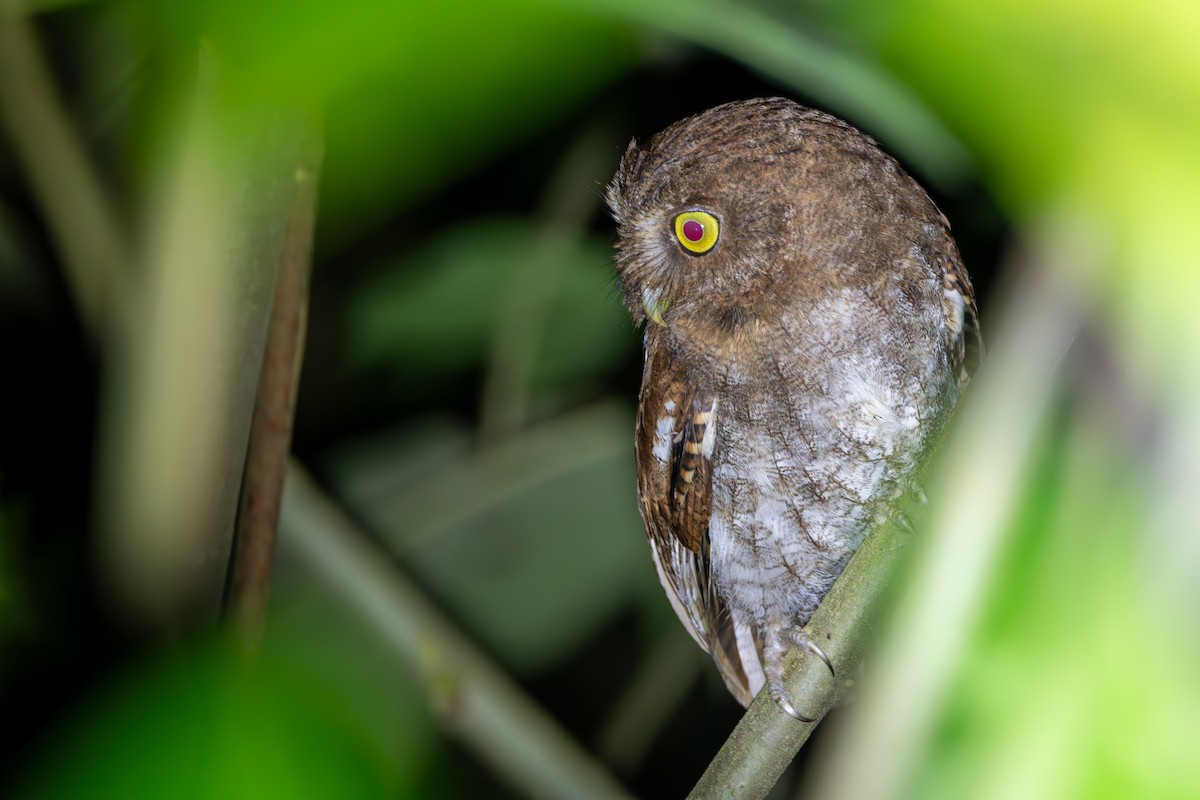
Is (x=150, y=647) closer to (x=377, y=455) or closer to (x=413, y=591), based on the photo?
(x=413, y=591)

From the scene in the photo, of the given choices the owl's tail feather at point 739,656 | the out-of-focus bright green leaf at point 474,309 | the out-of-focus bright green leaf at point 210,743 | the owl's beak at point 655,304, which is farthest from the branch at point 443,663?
the out-of-focus bright green leaf at point 210,743

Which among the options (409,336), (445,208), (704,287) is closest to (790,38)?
(704,287)

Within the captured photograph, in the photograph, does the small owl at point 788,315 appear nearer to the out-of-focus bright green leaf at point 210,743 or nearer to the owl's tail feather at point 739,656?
the owl's tail feather at point 739,656

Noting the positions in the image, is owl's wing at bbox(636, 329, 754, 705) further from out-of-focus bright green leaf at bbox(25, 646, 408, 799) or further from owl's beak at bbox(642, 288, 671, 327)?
out-of-focus bright green leaf at bbox(25, 646, 408, 799)

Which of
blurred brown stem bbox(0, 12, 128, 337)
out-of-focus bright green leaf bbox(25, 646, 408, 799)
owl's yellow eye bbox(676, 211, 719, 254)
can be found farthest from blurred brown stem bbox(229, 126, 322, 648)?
out-of-focus bright green leaf bbox(25, 646, 408, 799)

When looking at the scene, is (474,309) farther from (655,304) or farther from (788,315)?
(788,315)

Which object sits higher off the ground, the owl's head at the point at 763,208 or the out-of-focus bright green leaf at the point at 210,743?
the out-of-focus bright green leaf at the point at 210,743

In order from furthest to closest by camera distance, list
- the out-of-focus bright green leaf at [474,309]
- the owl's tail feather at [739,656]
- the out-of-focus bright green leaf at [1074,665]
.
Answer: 1. the out-of-focus bright green leaf at [474,309]
2. the owl's tail feather at [739,656]
3. the out-of-focus bright green leaf at [1074,665]
